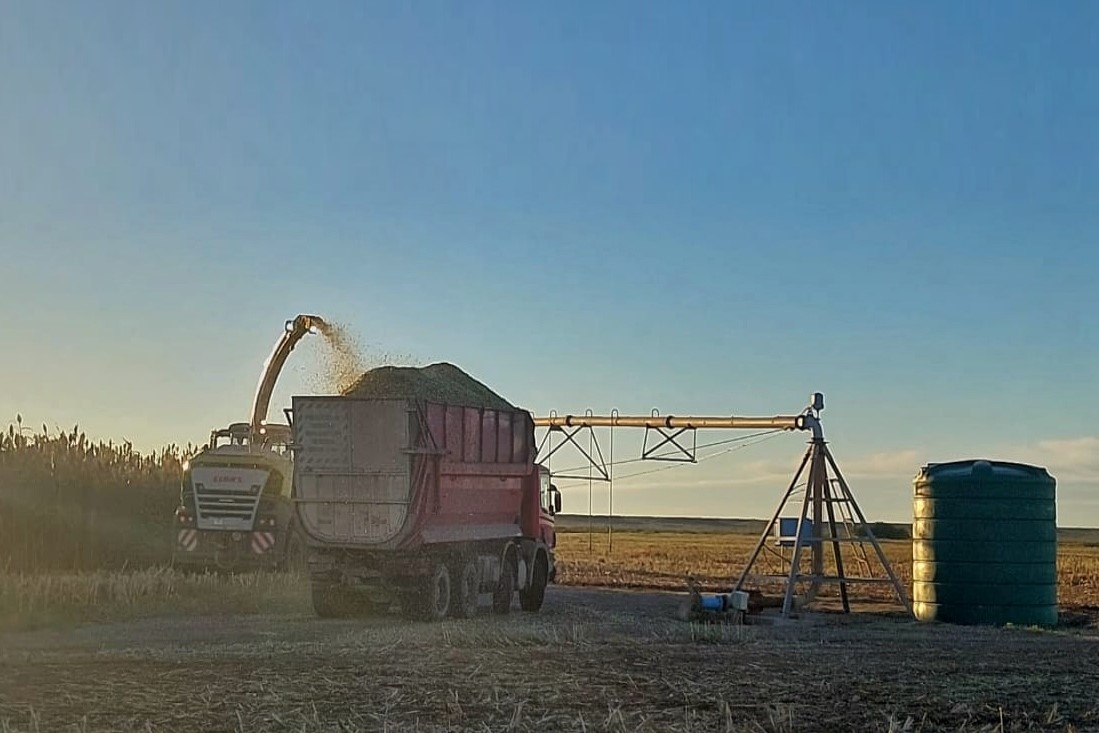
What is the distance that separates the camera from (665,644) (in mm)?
19031

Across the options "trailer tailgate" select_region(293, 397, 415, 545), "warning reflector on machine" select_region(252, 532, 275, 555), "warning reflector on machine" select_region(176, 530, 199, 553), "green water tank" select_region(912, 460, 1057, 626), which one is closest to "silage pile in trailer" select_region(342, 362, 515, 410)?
"trailer tailgate" select_region(293, 397, 415, 545)

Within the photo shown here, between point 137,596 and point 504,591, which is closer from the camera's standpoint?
point 137,596

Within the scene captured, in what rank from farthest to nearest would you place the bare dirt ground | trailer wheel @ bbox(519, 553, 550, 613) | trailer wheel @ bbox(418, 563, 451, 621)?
trailer wheel @ bbox(519, 553, 550, 613)
trailer wheel @ bbox(418, 563, 451, 621)
the bare dirt ground

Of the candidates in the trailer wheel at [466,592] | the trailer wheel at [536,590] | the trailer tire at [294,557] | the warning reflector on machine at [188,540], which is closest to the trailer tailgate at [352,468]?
the trailer wheel at [466,592]

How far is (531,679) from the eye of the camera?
14.6 m

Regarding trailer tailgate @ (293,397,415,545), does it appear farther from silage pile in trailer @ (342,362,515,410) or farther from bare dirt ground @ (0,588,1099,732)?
bare dirt ground @ (0,588,1099,732)

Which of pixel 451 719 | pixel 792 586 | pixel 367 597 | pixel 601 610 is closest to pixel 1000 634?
pixel 792 586

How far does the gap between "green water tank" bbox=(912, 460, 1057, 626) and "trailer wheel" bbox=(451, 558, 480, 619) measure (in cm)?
898

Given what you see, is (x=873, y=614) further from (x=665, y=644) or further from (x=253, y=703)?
(x=253, y=703)

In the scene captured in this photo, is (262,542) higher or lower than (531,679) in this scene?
higher

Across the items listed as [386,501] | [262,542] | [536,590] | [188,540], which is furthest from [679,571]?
[386,501]

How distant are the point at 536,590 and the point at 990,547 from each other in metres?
8.46

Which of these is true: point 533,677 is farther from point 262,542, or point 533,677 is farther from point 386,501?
point 262,542

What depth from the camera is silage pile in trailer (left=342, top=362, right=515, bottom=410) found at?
80.0ft
